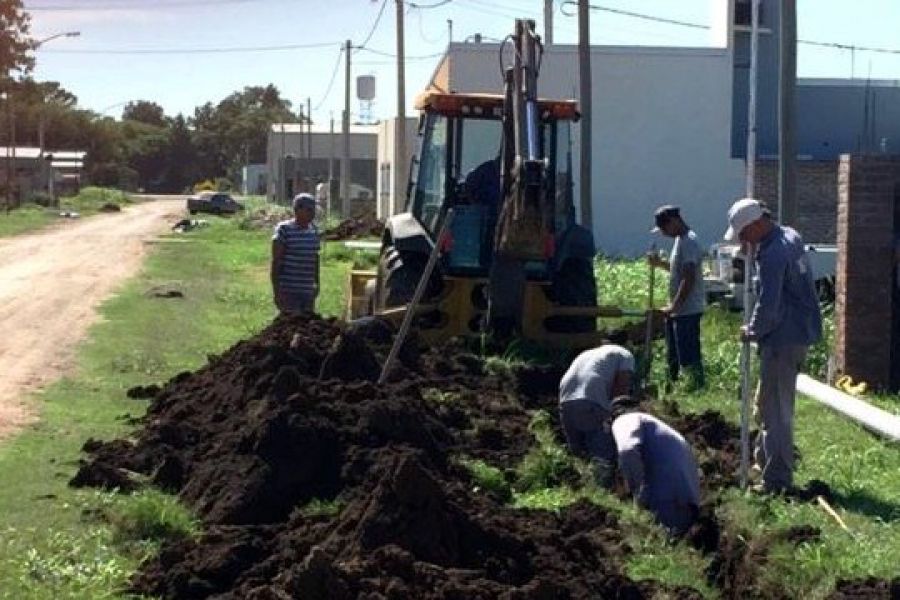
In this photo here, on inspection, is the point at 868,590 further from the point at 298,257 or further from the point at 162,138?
the point at 162,138

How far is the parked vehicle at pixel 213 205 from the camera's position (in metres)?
85.1

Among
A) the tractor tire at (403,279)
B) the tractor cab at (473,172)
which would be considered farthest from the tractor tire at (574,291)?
the tractor tire at (403,279)

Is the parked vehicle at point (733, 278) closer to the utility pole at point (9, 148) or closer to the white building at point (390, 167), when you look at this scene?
the white building at point (390, 167)

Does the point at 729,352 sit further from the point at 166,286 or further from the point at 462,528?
the point at 166,286

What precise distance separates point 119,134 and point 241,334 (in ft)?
427

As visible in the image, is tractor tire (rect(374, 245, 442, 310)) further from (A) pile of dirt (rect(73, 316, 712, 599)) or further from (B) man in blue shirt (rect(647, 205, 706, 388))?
(B) man in blue shirt (rect(647, 205, 706, 388))

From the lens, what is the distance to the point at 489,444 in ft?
41.0

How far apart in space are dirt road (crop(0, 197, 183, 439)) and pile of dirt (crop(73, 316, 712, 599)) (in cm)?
199

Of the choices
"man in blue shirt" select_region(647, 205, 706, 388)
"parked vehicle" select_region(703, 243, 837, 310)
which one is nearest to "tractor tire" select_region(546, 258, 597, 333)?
"man in blue shirt" select_region(647, 205, 706, 388)

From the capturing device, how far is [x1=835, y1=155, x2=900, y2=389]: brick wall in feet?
51.4

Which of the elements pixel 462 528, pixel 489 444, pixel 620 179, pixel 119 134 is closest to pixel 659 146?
pixel 620 179

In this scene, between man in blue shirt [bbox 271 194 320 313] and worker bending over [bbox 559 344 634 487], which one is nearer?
worker bending over [bbox 559 344 634 487]

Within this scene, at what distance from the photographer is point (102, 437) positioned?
43.5ft

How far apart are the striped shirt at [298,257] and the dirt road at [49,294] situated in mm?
2503
